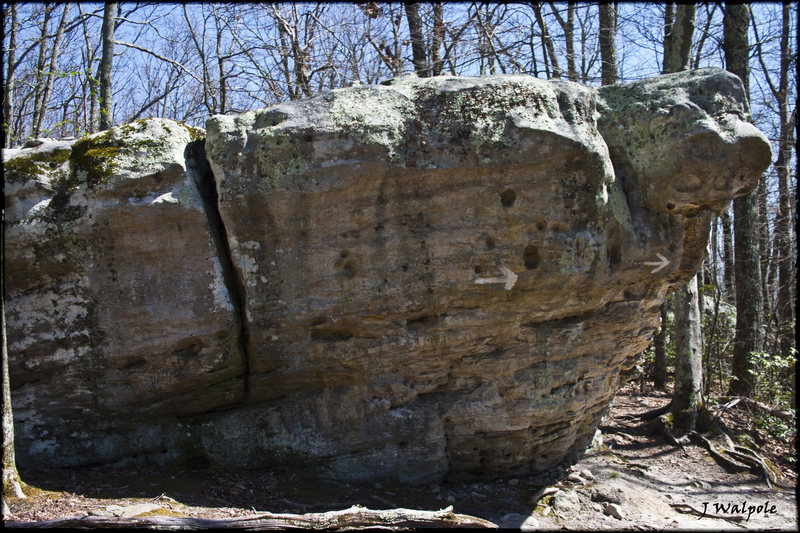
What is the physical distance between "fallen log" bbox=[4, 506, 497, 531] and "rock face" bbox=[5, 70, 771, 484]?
1.21 meters

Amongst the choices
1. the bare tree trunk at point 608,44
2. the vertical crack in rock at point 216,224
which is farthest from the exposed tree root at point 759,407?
the vertical crack in rock at point 216,224

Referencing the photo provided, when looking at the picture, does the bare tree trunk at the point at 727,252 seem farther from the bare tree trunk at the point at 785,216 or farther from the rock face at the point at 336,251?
the rock face at the point at 336,251

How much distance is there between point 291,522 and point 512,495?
97.8 inches

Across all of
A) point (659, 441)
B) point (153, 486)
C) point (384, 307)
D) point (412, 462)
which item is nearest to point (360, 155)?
point (384, 307)

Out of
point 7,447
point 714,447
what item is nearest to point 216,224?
point 7,447

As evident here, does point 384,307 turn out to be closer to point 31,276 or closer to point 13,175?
A: point 31,276

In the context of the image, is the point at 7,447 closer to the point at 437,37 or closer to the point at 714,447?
the point at 714,447

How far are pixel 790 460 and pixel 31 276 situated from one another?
29.6 ft

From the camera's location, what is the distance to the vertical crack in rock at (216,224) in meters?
5.24

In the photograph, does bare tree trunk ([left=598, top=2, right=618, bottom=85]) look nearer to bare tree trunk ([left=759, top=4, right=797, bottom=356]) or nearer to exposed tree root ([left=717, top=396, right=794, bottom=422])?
bare tree trunk ([left=759, top=4, right=797, bottom=356])

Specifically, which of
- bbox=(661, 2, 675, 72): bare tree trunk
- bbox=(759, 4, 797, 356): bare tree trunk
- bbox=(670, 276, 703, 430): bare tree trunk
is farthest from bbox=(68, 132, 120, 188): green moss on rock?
bbox=(759, 4, 797, 356): bare tree trunk

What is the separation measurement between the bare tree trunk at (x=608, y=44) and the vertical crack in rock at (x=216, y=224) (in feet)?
23.4

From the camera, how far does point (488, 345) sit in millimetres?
5652

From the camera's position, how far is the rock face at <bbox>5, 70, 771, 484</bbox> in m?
5.05
